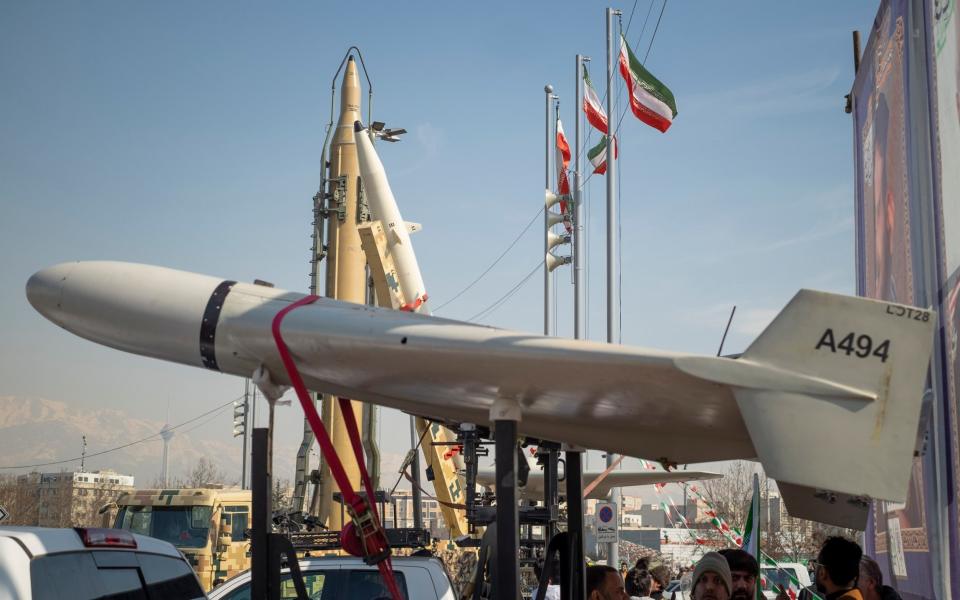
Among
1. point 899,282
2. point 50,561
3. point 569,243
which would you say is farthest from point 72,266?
point 569,243

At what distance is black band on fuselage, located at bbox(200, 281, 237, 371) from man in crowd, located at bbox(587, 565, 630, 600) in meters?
2.64

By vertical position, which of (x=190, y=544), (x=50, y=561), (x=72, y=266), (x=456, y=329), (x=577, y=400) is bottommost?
(x=190, y=544)

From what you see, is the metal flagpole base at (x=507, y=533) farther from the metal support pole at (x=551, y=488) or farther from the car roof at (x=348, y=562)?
the metal support pole at (x=551, y=488)

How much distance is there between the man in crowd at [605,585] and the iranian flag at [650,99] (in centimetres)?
1170

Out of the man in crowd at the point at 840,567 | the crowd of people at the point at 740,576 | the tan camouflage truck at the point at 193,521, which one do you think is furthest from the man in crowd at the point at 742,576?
the tan camouflage truck at the point at 193,521

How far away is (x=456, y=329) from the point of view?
5055 mm

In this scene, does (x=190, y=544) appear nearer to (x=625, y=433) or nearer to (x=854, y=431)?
(x=625, y=433)

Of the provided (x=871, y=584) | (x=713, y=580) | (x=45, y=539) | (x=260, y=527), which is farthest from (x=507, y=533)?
(x=871, y=584)

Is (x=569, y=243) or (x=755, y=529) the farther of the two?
(x=569, y=243)

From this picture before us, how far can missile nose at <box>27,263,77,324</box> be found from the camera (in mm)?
6340

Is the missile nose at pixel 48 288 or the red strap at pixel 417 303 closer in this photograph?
the missile nose at pixel 48 288

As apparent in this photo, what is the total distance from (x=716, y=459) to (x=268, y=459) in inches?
114

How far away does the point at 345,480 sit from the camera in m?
5.48

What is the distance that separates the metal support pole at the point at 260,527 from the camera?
5.25 metres
